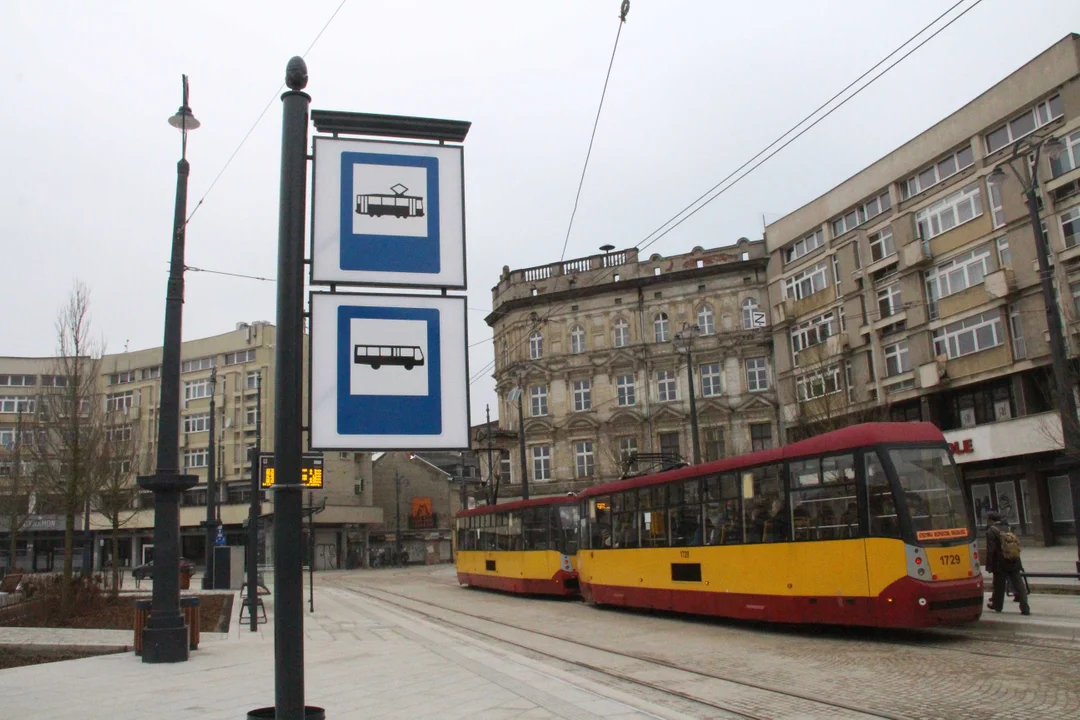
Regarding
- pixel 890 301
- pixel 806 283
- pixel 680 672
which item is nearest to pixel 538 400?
pixel 806 283

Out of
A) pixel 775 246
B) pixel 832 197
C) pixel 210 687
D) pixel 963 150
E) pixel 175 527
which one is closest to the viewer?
pixel 210 687

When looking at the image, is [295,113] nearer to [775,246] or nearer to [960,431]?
[960,431]

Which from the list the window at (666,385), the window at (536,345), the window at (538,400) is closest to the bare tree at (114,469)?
the window at (538,400)

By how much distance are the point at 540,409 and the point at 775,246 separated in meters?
16.0

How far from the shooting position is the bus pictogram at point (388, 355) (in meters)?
4.26

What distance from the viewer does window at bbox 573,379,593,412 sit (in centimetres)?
5069

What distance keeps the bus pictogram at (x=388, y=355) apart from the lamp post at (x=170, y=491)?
8752 millimetres

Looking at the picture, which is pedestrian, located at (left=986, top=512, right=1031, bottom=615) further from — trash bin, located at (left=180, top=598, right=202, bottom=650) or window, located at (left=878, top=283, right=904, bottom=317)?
window, located at (left=878, top=283, right=904, bottom=317)

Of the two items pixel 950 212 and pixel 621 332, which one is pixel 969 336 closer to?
pixel 950 212

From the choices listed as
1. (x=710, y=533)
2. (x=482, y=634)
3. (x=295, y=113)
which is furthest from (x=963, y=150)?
(x=295, y=113)

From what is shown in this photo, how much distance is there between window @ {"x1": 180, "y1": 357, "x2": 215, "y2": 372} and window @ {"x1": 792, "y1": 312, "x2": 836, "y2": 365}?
42.8 metres

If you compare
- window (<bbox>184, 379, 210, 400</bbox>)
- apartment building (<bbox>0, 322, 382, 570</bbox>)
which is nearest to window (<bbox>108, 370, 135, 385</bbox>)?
apartment building (<bbox>0, 322, 382, 570</bbox>)

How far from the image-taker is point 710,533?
663 inches

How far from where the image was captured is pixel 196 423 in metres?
65.5
